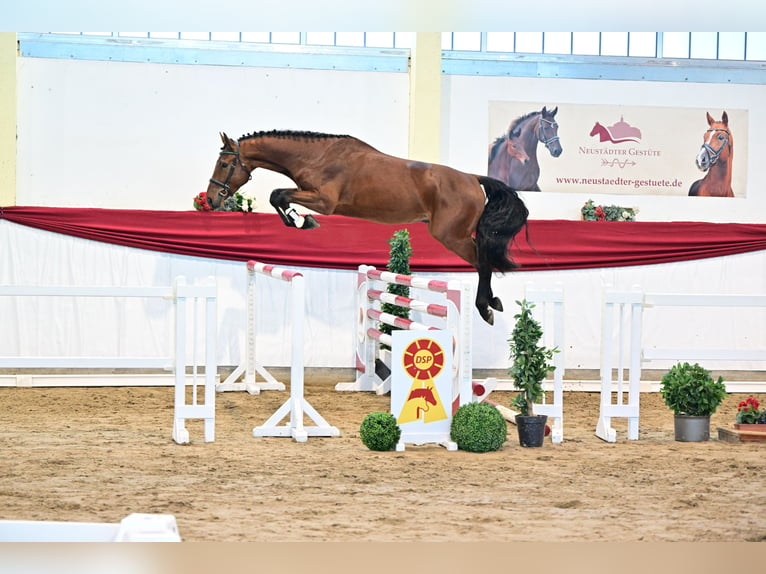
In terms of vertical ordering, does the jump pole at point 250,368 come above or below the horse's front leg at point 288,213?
below

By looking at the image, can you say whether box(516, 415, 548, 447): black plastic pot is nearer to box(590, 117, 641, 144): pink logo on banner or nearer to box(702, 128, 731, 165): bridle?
box(590, 117, 641, 144): pink logo on banner

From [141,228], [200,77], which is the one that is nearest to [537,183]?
[200,77]

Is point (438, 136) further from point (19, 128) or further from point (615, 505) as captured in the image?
point (615, 505)

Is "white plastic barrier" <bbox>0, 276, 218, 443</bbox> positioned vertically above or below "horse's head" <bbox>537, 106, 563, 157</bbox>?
below

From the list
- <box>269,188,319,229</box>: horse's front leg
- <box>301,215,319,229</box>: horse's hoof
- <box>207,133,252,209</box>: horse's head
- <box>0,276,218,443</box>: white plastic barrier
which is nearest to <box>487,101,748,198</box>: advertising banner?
<box>207,133,252,209</box>: horse's head

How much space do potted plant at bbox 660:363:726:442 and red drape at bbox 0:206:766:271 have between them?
7.88 ft

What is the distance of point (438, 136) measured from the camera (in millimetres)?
8695

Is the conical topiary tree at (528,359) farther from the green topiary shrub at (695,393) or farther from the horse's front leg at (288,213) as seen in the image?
the horse's front leg at (288,213)

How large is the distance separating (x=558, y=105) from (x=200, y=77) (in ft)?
11.8

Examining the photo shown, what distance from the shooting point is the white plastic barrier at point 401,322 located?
446cm

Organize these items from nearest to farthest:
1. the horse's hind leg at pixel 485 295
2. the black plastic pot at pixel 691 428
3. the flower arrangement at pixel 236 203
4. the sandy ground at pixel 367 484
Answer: the sandy ground at pixel 367 484, the black plastic pot at pixel 691 428, the horse's hind leg at pixel 485 295, the flower arrangement at pixel 236 203

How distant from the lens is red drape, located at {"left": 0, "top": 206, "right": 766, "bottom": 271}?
683 centimetres

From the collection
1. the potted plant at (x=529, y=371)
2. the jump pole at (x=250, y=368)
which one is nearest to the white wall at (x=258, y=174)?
the jump pole at (x=250, y=368)

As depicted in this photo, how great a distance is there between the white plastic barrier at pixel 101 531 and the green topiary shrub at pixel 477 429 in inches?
143
